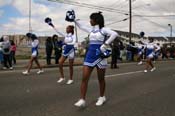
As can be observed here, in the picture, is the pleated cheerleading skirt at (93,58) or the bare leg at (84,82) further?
the pleated cheerleading skirt at (93,58)

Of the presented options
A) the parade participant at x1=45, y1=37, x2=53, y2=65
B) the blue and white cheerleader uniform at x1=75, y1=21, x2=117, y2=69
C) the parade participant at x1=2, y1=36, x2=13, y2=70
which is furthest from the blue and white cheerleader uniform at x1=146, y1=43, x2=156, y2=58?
the blue and white cheerleader uniform at x1=75, y1=21, x2=117, y2=69

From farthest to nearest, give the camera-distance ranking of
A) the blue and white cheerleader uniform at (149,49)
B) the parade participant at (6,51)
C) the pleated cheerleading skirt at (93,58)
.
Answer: the parade participant at (6,51) → the blue and white cheerleader uniform at (149,49) → the pleated cheerleading skirt at (93,58)

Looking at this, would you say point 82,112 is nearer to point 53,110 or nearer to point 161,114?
point 53,110

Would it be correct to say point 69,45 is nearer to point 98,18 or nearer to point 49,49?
point 98,18

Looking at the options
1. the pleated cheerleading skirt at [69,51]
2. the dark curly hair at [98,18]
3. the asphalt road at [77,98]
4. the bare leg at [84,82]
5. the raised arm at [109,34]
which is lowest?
the asphalt road at [77,98]

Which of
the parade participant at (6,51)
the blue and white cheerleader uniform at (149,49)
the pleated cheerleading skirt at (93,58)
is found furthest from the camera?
the parade participant at (6,51)

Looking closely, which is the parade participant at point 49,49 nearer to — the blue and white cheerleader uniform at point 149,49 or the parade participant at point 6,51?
the parade participant at point 6,51

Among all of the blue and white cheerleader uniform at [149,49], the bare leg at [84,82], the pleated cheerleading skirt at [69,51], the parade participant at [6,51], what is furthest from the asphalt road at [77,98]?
the parade participant at [6,51]

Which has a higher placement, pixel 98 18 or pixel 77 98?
pixel 98 18

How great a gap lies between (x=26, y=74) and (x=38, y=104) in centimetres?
780

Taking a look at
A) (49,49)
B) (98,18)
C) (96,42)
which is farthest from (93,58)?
(49,49)

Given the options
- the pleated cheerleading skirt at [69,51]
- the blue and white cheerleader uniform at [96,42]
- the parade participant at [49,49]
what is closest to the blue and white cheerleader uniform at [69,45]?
the pleated cheerleading skirt at [69,51]

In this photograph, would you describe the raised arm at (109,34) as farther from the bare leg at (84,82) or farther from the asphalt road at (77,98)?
the asphalt road at (77,98)

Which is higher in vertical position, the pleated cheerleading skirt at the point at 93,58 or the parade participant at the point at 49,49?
the pleated cheerleading skirt at the point at 93,58
